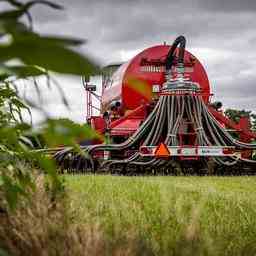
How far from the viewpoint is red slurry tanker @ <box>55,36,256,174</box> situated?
1048cm

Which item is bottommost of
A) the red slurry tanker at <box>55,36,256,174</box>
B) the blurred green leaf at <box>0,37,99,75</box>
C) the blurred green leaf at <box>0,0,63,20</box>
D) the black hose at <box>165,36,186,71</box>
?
the red slurry tanker at <box>55,36,256,174</box>

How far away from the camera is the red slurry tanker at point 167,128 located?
1048 cm

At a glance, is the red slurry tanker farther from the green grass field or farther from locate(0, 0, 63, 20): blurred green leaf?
locate(0, 0, 63, 20): blurred green leaf

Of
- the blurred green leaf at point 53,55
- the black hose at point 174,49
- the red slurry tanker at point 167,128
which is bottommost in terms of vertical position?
the red slurry tanker at point 167,128

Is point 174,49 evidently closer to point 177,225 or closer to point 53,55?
point 177,225

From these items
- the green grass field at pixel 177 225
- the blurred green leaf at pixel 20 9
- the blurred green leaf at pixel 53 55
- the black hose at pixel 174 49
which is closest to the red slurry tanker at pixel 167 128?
the black hose at pixel 174 49

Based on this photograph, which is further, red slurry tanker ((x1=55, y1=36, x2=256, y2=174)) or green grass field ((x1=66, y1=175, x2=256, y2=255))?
red slurry tanker ((x1=55, y1=36, x2=256, y2=174))

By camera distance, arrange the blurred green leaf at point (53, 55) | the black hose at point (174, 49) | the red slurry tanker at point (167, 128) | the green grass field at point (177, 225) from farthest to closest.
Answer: the black hose at point (174, 49), the red slurry tanker at point (167, 128), the green grass field at point (177, 225), the blurred green leaf at point (53, 55)

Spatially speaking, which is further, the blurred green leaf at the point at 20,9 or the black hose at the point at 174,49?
the black hose at the point at 174,49

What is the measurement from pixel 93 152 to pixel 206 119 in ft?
7.30

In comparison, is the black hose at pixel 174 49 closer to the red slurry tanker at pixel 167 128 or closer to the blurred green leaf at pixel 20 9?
the red slurry tanker at pixel 167 128

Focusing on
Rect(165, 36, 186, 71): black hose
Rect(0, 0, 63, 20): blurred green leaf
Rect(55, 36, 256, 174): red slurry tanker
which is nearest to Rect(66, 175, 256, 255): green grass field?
Rect(0, 0, 63, 20): blurred green leaf

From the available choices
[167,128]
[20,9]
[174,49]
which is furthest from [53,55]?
[174,49]

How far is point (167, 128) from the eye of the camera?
1141 cm
